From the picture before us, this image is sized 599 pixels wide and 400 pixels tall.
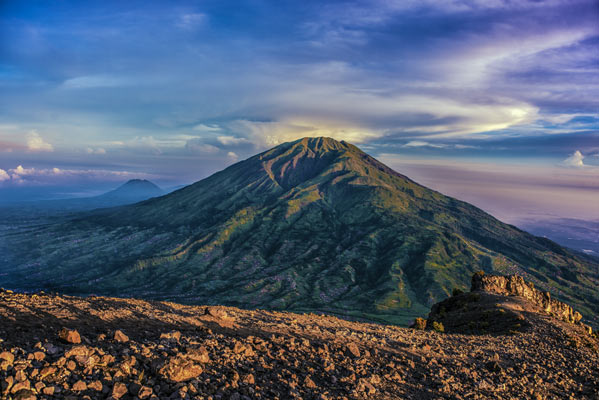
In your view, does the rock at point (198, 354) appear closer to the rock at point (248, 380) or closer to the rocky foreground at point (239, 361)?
the rocky foreground at point (239, 361)

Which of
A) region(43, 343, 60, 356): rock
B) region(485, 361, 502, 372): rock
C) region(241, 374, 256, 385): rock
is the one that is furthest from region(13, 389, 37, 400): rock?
region(485, 361, 502, 372): rock

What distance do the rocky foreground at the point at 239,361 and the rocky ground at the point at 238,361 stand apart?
0.05m

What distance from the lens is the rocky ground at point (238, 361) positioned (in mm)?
9547

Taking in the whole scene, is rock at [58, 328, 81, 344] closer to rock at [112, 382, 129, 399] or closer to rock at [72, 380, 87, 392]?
rock at [72, 380, 87, 392]

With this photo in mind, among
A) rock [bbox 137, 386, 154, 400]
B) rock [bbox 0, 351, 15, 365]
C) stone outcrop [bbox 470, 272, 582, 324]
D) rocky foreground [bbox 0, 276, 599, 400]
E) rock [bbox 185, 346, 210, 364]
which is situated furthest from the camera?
stone outcrop [bbox 470, 272, 582, 324]

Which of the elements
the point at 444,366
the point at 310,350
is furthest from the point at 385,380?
the point at 444,366

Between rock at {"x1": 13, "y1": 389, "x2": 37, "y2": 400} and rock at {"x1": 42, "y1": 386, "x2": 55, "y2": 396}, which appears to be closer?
rock at {"x1": 13, "y1": 389, "x2": 37, "y2": 400}

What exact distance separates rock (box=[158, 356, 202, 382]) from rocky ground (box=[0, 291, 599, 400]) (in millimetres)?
33

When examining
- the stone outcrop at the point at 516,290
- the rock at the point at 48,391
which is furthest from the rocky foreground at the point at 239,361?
the stone outcrop at the point at 516,290

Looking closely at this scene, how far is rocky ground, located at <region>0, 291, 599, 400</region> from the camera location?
376 inches

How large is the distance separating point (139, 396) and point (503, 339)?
35935mm

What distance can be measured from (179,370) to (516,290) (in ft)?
291

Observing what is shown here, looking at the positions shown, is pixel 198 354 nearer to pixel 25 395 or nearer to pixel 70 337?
pixel 70 337

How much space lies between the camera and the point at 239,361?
13711mm
